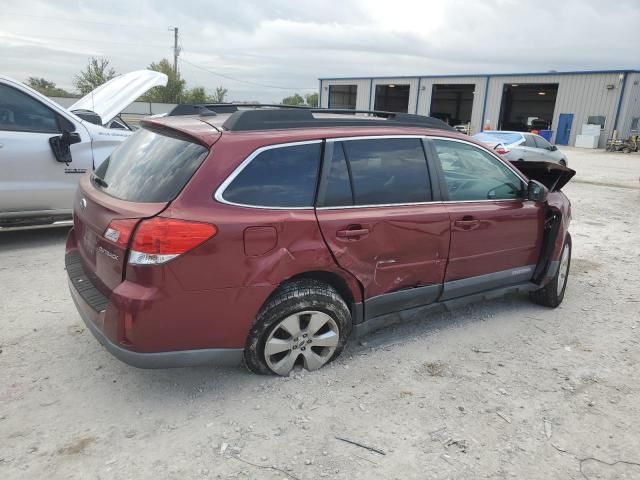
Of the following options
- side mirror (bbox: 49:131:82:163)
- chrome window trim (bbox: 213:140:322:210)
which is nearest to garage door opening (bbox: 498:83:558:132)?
side mirror (bbox: 49:131:82:163)

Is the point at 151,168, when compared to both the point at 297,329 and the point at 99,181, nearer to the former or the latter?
the point at 99,181

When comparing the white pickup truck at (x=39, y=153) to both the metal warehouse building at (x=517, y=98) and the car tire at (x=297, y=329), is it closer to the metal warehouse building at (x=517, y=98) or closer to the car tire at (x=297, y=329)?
the car tire at (x=297, y=329)

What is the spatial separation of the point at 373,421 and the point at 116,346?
1443mm

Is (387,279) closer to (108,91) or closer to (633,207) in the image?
(108,91)

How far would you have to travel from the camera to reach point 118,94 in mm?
7211

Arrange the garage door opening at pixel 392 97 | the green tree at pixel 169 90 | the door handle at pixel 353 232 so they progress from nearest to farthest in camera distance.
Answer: the door handle at pixel 353 232, the garage door opening at pixel 392 97, the green tree at pixel 169 90

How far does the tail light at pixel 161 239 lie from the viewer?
2496 millimetres

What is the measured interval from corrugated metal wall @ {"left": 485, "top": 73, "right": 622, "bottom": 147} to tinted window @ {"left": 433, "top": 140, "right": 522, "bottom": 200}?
3497 cm

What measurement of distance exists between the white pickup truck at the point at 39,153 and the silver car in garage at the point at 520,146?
12.0m

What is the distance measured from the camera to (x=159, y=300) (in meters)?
2.52

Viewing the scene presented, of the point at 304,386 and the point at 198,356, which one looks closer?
the point at 198,356

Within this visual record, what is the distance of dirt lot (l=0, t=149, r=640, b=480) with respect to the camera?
Answer: 2.46m

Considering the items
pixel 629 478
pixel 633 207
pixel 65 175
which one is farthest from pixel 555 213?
pixel 633 207

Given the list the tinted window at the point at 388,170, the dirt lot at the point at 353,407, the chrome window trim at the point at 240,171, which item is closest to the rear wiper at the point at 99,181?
the chrome window trim at the point at 240,171
